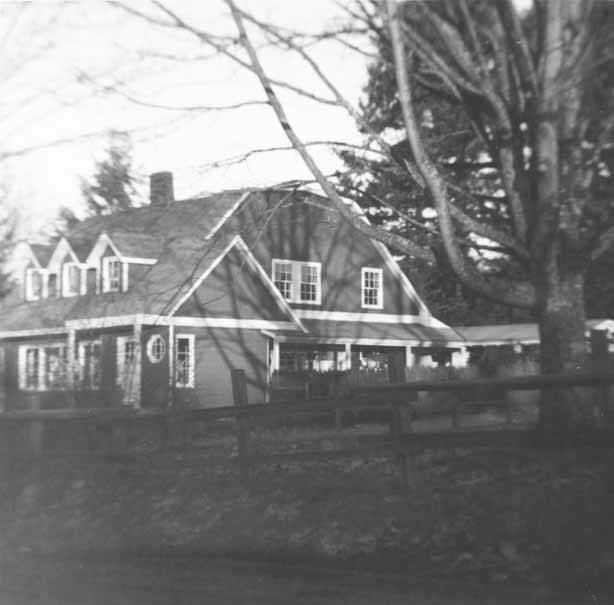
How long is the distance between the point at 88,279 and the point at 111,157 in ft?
77.6

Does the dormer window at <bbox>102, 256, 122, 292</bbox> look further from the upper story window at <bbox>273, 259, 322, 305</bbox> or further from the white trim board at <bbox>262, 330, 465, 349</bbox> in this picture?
the upper story window at <bbox>273, 259, 322, 305</bbox>

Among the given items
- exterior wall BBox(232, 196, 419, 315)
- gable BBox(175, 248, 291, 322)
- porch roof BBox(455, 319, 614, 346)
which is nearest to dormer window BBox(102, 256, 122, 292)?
gable BBox(175, 248, 291, 322)

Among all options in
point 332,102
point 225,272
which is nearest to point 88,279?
point 225,272

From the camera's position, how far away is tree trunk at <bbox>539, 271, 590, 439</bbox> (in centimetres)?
1228

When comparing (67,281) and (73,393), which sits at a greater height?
(67,281)

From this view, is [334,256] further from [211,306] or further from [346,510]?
[346,510]

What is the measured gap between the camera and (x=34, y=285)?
41594mm

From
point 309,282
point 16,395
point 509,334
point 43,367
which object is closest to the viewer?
point 16,395

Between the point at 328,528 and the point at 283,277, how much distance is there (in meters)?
27.2

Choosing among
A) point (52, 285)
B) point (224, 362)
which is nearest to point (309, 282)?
point (224, 362)

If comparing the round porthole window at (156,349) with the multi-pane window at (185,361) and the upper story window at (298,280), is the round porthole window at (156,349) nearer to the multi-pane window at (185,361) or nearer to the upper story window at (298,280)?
the multi-pane window at (185,361)

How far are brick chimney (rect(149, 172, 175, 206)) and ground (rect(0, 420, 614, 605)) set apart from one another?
346cm

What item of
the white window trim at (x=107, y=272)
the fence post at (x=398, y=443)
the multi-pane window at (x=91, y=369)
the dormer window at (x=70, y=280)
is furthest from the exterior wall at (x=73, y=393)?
the dormer window at (x=70, y=280)

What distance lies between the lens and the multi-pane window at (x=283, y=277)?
3841 centimetres
